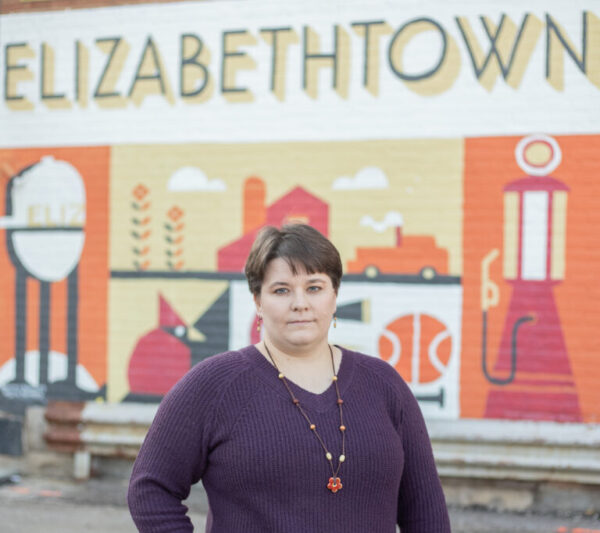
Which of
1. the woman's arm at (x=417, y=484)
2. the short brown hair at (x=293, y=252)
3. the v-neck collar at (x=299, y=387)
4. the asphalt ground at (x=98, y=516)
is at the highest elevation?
the short brown hair at (x=293, y=252)

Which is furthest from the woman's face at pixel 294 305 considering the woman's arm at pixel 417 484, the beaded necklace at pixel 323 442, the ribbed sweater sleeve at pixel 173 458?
the woman's arm at pixel 417 484

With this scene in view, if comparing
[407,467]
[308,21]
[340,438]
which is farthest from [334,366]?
[308,21]

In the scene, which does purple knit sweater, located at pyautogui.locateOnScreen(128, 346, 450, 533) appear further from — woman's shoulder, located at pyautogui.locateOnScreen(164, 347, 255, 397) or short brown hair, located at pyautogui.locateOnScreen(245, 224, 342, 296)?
short brown hair, located at pyautogui.locateOnScreen(245, 224, 342, 296)

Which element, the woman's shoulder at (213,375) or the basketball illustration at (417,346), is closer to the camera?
the woman's shoulder at (213,375)

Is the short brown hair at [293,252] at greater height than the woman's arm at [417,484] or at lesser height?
greater

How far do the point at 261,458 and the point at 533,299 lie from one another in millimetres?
3363

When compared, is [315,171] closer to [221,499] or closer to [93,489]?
[93,489]

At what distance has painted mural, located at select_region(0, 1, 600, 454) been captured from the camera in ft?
15.6

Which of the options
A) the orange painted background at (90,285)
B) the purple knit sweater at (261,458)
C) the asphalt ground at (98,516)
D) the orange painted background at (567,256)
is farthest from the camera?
the orange painted background at (90,285)

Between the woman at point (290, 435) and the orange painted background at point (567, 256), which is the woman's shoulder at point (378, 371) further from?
the orange painted background at point (567, 256)

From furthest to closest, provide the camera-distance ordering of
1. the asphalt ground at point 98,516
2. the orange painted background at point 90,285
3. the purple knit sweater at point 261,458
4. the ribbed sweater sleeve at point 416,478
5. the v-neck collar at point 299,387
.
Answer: the orange painted background at point 90,285
the asphalt ground at point 98,516
the ribbed sweater sleeve at point 416,478
the v-neck collar at point 299,387
the purple knit sweater at point 261,458

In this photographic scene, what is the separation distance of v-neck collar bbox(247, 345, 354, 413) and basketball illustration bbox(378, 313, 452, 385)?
9.58ft

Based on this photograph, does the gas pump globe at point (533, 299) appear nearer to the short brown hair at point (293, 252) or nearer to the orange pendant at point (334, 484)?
the short brown hair at point (293, 252)

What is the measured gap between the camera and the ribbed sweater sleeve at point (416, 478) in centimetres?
214
